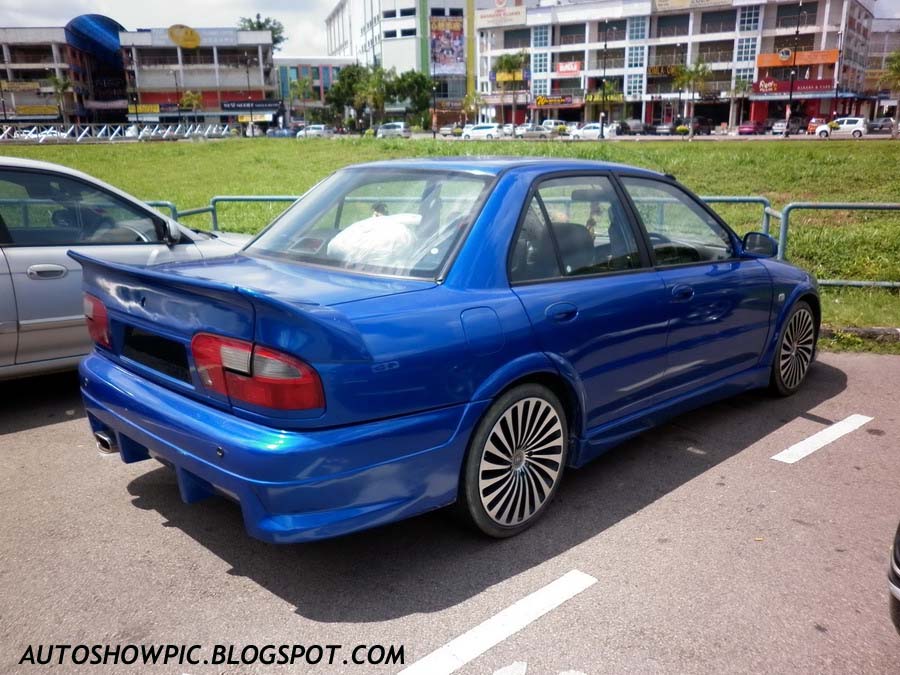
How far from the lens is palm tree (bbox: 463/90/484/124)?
344 feet

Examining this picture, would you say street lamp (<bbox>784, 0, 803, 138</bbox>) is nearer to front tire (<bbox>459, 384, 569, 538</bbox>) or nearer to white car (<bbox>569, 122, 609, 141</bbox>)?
white car (<bbox>569, 122, 609, 141</bbox>)

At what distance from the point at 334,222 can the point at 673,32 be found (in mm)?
95476

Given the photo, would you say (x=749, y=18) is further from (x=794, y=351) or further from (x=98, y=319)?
(x=98, y=319)

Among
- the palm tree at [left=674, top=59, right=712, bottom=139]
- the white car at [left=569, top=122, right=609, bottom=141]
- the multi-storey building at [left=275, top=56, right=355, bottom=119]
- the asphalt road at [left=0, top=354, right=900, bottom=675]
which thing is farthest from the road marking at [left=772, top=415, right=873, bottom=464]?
the multi-storey building at [left=275, top=56, right=355, bottom=119]

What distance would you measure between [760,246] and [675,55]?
3630 inches

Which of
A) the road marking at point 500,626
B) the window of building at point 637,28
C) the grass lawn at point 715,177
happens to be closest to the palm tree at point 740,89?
the window of building at point 637,28

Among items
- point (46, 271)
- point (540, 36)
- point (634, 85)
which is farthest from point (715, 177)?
point (540, 36)

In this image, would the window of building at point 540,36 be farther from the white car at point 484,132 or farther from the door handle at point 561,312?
the door handle at point 561,312

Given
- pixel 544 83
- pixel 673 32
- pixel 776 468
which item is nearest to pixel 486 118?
pixel 544 83

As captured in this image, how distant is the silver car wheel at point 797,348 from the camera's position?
548 cm

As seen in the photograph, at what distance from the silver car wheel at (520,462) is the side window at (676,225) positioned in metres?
1.29

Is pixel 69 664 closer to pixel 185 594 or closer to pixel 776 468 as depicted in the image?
pixel 185 594

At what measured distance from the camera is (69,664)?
272 centimetres

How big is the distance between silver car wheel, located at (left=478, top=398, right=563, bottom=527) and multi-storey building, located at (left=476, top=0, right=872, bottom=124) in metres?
82.7
